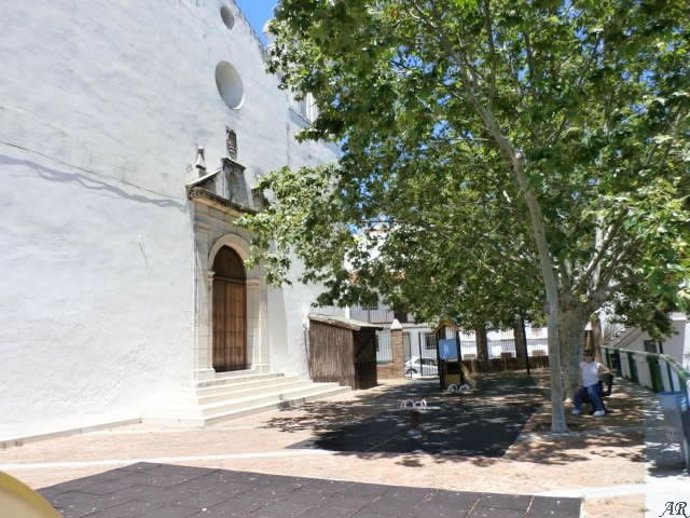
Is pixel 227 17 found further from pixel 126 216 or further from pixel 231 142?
pixel 126 216

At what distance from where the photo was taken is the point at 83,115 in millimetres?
10977

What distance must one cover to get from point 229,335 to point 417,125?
8.83 m

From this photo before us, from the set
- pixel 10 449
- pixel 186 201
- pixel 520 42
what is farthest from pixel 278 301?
pixel 520 42

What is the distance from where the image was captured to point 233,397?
13.0 m

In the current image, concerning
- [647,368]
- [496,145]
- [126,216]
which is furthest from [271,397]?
[647,368]

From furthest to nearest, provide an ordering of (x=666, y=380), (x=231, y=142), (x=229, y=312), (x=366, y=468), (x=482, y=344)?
(x=482, y=344) < (x=231, y=142) < (x=229, y=312) < (x=666, y=380) < (x=366, y=468)

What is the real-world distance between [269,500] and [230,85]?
44.2 ft

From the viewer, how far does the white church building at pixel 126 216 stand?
380 inches

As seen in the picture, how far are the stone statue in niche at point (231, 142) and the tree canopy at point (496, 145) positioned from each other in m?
3.83

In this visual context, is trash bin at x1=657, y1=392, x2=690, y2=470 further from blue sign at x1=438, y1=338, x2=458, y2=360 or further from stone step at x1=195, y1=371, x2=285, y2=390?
blue sign at x1=438, y1=338, x2=458, y2=360

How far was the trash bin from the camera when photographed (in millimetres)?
5995

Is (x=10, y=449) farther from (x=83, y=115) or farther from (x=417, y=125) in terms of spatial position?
(x=417, y=125)

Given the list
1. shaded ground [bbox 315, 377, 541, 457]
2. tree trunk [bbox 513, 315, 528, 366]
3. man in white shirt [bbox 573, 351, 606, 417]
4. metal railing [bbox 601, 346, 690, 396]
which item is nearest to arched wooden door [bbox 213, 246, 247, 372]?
shaded ground [bbox 315, 377, 541, 457]

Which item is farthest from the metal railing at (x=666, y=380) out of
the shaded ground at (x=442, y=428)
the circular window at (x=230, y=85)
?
the circular window at (x=230, y=85)
